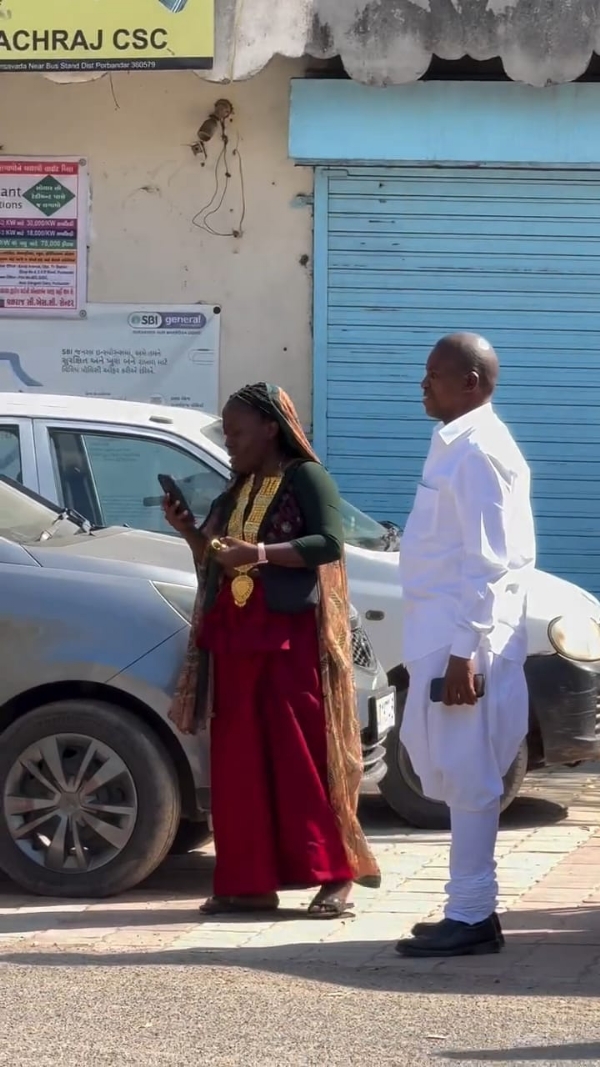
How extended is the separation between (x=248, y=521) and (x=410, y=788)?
2.04 meters

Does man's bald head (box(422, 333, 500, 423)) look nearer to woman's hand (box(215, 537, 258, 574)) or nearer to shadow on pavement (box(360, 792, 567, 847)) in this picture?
woman's hand (box(215, 537, 258, 574))

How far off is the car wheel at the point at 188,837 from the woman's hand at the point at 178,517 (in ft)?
5.21

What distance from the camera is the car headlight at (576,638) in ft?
24.0

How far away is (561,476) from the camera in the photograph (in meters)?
11.4

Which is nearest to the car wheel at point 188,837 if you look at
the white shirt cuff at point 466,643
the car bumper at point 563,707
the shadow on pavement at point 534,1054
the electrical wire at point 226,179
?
the car bumper at point 563,707

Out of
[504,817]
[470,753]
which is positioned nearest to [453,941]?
[470,753]

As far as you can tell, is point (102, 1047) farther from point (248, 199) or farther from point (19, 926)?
point (248, 199)

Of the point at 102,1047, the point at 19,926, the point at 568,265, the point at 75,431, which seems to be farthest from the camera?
the point at 568,265

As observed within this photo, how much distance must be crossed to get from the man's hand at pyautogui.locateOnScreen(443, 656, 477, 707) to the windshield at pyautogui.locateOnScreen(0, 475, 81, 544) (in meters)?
2.08

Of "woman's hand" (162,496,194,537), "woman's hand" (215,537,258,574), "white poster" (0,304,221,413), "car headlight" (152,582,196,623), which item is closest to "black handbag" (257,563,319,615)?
"woman's hand" (215,537,258,574)

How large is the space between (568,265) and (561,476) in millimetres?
1408

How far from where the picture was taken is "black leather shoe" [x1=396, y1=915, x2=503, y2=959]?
5.15 m

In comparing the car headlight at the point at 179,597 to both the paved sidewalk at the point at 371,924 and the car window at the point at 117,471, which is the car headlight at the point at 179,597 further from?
the car window at the point at 117,471

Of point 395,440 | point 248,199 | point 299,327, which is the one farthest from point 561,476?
point 248,199
